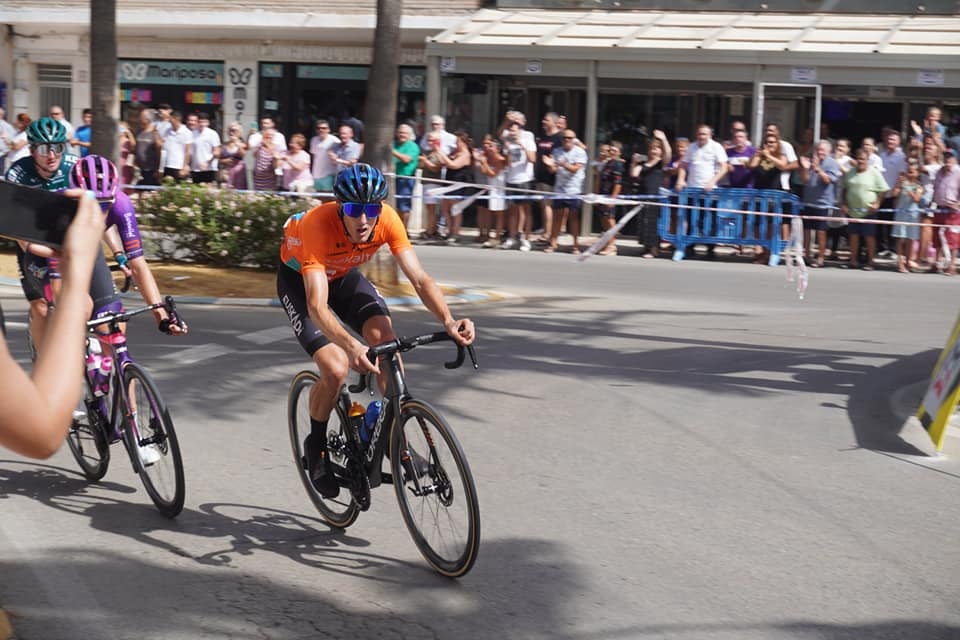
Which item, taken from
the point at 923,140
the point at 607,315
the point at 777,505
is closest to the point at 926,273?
the point at 923,140

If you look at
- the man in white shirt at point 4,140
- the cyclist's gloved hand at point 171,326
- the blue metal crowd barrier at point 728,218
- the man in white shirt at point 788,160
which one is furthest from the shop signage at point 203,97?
the cyclist's gloved hand at point 171,326

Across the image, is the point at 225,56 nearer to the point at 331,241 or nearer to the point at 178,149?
the point at 178,149

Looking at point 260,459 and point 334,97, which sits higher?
point 334,97

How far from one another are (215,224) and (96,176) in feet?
28.2

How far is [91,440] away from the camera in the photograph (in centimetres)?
682

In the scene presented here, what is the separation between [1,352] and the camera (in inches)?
93.2

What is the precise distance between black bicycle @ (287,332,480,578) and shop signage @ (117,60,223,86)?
23.2 metres

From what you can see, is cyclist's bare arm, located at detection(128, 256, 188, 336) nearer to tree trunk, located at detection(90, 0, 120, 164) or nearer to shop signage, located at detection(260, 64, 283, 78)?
tree trunk, located at detection(90, 0, 120, 164)

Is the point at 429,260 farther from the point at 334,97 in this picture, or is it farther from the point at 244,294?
the point at 334,97

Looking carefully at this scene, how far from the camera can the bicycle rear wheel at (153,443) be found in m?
6.07

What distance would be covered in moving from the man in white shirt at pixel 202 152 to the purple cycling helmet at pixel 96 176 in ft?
53.9

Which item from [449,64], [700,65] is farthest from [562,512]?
[449,64]

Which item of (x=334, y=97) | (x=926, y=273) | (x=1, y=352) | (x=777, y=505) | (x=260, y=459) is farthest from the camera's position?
(x=334, y=97)

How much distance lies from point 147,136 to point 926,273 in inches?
527
